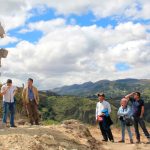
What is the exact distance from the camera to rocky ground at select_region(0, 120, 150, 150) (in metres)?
11.3

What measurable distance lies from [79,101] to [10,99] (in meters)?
60.6

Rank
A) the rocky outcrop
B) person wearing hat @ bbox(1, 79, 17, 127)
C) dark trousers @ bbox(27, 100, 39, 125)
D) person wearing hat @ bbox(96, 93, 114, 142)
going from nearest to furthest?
the rocky outcrop, person wearing hat @ bbox(1, 79, 17, 127), person wearing hat @ bbox(96, 93, 114, 142), dark trousers @ bbox(27, 100, 39, 125)

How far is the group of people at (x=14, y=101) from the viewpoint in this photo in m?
15.9

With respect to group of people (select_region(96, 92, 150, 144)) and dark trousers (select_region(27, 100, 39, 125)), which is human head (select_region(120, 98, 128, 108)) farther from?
dark trousers (select_region(27, 100, 39, 125))

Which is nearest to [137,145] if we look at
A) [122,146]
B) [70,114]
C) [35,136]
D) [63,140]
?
[122,146]

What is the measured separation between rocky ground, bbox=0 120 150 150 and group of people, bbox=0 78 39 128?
159 centimetres

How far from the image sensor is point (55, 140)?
12.3m

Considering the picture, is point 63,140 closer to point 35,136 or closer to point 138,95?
point 35,136

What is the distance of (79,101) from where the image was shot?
76.3 metres

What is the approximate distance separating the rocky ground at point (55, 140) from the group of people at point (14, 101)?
1.59 metres

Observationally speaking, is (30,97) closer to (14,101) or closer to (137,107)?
(14,101)

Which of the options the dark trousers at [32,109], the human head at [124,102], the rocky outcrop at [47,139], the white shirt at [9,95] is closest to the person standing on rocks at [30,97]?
the dark trousers at [32,109]

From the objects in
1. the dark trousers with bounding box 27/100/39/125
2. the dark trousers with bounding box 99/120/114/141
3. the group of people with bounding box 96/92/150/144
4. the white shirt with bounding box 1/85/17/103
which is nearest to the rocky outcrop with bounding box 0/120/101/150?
the dark trousers with bounding box 99/120/114/141

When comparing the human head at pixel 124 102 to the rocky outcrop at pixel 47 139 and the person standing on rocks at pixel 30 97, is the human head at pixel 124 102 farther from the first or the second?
the person standing on rocks at pixel 30 97
